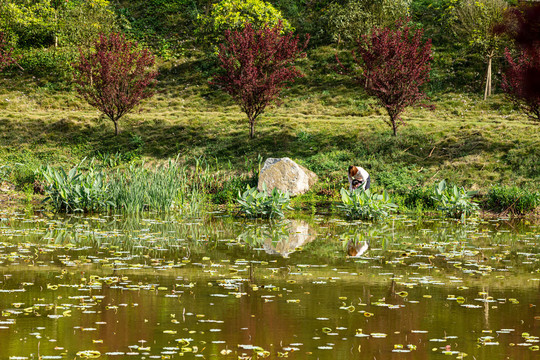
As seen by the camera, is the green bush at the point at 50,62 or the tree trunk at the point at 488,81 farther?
the green bush at the point at 50,62

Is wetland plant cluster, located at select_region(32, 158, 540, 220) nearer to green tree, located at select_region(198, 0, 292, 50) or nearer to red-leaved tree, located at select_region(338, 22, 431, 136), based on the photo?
red-leaved tree, located at select_region(338, 22, 431, 136)

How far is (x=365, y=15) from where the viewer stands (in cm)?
3153

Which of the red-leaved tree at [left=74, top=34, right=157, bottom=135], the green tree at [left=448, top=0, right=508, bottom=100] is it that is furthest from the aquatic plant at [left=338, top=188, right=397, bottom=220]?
the green tree at [left=448, top=0, right=508, bottom=100]

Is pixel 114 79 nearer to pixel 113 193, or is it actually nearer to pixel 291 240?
pixel 113 193

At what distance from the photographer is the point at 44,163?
23.1 metres

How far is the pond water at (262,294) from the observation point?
241 inches

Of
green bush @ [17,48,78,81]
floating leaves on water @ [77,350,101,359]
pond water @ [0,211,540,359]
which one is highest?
green bush @ [17,48,78,81]

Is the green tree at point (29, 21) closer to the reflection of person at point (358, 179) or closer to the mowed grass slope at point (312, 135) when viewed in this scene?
the mowed grass slope at point (312, 135)

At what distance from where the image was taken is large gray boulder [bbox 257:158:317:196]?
19219mm

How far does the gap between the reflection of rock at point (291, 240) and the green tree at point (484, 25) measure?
56.1ft

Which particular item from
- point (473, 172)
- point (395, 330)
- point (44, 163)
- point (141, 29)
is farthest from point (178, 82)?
point (395, 330)

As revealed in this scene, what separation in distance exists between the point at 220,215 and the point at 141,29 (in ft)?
88.5

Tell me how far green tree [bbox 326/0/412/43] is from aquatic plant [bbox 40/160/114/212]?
18.3 metres

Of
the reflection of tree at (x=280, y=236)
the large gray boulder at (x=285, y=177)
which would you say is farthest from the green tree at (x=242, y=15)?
the reflection of tree at (x=280, y=236)
